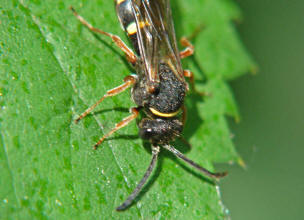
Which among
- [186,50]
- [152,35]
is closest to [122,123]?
[152,35]

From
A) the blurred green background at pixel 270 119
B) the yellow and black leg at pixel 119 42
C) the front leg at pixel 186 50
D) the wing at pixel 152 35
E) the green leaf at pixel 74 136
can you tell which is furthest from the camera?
the blurred green background at pixel 270 119

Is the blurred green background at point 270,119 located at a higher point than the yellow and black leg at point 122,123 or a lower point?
lower

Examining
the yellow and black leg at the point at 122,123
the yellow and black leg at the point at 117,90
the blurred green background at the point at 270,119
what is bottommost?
the blurred green background at the point at 270,119

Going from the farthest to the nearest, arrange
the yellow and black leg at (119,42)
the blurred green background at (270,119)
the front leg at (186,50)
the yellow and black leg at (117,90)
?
the blurred green background at (270,119)
the front leg at (186,50)
the yellow and black leg at (119,42)
the yellow and black leg at (117,90)

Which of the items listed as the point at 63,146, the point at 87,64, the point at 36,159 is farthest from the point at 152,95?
the point at 36,159

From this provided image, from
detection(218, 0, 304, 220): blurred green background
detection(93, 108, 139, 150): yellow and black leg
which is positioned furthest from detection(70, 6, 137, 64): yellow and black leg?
detection(218, 0, 304, 220): blurred green background

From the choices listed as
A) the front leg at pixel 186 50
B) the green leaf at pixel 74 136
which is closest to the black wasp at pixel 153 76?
the green leaf at pixel 74 136

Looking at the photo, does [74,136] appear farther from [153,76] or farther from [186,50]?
[186,50]

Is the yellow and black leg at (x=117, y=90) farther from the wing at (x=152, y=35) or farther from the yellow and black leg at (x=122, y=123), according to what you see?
the yellow and black leg at (x=122, y=123)
